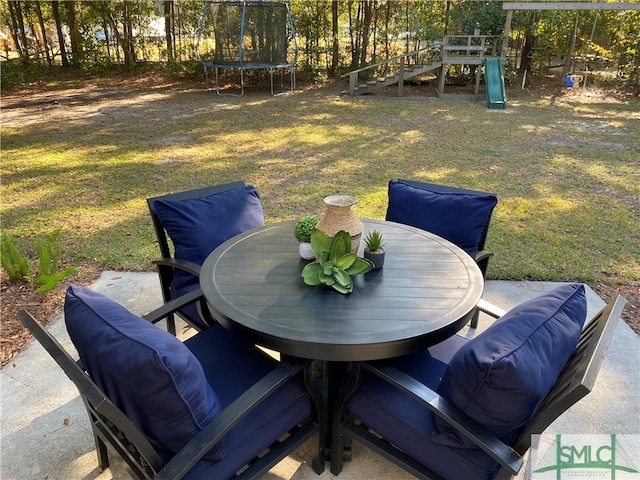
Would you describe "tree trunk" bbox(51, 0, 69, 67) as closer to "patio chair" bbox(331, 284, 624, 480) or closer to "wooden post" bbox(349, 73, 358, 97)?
"wooden post" bbox(349, 73, 358, 97)

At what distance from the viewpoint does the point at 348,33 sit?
11.7 m

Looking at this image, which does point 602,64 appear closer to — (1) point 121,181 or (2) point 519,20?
(2) point 519,20

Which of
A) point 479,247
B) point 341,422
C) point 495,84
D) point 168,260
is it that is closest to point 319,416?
point 341,422

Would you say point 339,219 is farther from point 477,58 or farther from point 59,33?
point 59,33

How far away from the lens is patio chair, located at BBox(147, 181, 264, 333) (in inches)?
90.5

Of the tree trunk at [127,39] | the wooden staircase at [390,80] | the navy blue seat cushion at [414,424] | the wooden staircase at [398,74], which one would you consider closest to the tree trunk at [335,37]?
the wooden staircase at [398,74]


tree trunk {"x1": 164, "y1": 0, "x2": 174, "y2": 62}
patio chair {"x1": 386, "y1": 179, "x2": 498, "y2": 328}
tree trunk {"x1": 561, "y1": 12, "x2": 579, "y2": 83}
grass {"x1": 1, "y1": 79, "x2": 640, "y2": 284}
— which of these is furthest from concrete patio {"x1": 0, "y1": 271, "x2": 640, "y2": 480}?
tree trunk {"x1": 164, "y1": 0, "x2": 174, "y2": 62}

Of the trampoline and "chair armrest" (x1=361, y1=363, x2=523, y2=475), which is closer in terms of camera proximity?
"chair armrest" (x1=361, y1=363, x2=523, y2=475)

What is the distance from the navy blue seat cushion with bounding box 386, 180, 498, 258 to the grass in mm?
964

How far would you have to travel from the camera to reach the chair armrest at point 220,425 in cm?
123

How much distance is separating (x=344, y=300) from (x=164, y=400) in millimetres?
738

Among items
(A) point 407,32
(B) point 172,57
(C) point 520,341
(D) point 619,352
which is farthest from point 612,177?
(B) point 172,57

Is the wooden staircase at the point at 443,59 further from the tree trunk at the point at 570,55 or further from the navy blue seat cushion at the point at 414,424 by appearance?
the navy blue seat cushion at the point at 414,424

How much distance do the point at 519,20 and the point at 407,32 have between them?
8.63 ft
